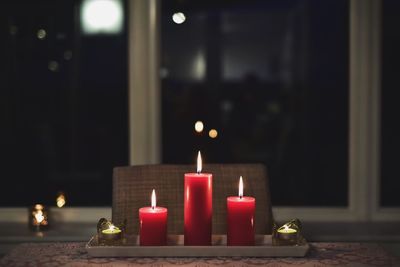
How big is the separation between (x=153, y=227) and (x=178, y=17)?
1407 mm

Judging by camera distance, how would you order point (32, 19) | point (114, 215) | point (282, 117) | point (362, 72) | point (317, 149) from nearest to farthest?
point (114, 215) → point (362, 72) → point (32, 19) → point (282, 117) → point (317, 149)

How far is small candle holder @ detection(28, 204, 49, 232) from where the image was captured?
87.4 inches

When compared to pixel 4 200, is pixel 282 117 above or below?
above

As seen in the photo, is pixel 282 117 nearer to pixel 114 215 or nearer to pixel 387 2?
pixel 387 2

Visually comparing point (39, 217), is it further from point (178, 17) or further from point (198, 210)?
point (198, 210)

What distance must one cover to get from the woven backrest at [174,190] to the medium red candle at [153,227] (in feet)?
1.18

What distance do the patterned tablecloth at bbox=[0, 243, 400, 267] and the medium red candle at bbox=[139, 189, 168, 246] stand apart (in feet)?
0.15

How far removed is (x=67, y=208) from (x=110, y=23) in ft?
2.66

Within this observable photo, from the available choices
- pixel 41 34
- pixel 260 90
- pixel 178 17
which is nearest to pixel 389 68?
pixel 178 17

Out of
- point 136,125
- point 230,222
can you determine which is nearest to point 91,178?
point 136,125

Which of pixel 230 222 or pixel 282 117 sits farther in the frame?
pixel 282 117

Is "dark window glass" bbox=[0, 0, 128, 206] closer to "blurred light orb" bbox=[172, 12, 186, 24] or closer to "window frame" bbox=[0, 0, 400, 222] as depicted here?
"window frame" bbox=[0, 0, 400, 222]

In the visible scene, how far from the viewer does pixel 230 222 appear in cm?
128

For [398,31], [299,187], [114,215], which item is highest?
[398,31]
